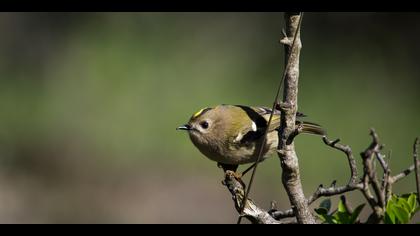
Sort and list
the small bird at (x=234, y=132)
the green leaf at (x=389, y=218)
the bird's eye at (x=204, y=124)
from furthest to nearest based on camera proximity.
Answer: the bird's eye at (x=204, y=124)
the small bird at (x=234, y=132)
the green leaf at (x=389, y=218)

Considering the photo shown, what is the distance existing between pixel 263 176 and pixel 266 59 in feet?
4.81

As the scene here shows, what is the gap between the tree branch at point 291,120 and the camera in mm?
1787

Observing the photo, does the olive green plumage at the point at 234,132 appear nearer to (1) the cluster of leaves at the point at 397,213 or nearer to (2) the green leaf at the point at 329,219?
(2) the green leaf at the point at 329,219

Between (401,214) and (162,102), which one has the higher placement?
(401,214)

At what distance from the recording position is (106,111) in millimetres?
6773

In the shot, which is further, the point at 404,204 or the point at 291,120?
the point at 291,120

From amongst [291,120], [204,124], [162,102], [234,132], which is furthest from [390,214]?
[162,102]

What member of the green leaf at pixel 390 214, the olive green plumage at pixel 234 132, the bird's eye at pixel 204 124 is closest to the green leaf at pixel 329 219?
the green leaf at pixel 390 214

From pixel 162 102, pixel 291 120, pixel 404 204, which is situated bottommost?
pixel 162 102

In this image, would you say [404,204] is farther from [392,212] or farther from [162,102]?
[162,102]

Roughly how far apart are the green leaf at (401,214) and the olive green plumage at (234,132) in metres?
1.62

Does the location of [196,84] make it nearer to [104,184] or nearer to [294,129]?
[104,184]

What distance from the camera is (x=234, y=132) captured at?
3611 mm

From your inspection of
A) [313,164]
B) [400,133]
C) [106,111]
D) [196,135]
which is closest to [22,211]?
[106,111]
